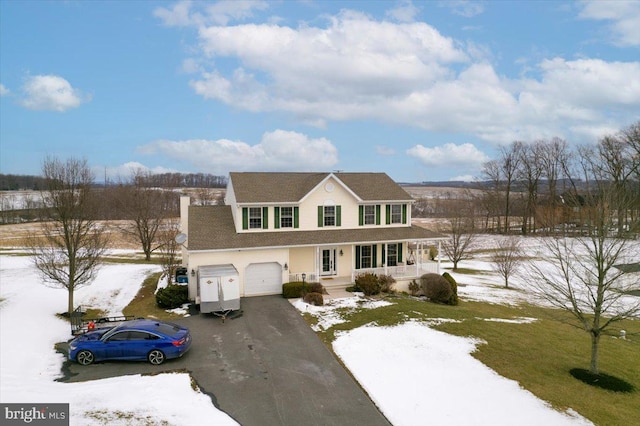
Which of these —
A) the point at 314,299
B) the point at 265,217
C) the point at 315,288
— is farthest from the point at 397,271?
the point at 265,217

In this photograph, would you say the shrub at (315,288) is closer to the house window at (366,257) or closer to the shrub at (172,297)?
the house window at (366,257)

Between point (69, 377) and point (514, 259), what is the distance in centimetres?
3147

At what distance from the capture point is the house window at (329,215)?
25594 mm

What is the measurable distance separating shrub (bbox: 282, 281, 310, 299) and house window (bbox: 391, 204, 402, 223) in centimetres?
927

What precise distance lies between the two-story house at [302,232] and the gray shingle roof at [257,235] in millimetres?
57

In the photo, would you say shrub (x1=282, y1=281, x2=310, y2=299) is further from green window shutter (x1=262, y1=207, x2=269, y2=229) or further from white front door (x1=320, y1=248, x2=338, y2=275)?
green window shutter (x1=262, y1=207, x2=269, y2=229)

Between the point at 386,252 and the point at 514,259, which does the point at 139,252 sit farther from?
the point at 514,259

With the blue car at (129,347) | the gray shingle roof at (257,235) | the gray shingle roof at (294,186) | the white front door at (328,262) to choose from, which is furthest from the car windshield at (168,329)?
the white front door at (328,262)

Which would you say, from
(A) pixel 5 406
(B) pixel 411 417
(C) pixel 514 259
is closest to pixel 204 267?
(A) pixel 5 406

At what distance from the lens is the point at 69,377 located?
1210 centimetres

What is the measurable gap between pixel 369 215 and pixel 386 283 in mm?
5352

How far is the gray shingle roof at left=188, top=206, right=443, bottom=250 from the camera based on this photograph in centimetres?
2183

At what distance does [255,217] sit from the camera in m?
23.9

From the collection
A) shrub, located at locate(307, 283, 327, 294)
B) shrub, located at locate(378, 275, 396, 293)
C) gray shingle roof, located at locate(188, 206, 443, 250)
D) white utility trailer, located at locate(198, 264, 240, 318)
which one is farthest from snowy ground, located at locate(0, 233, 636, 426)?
gray shingle roof, located at locate(188, 206, 443, 250)
